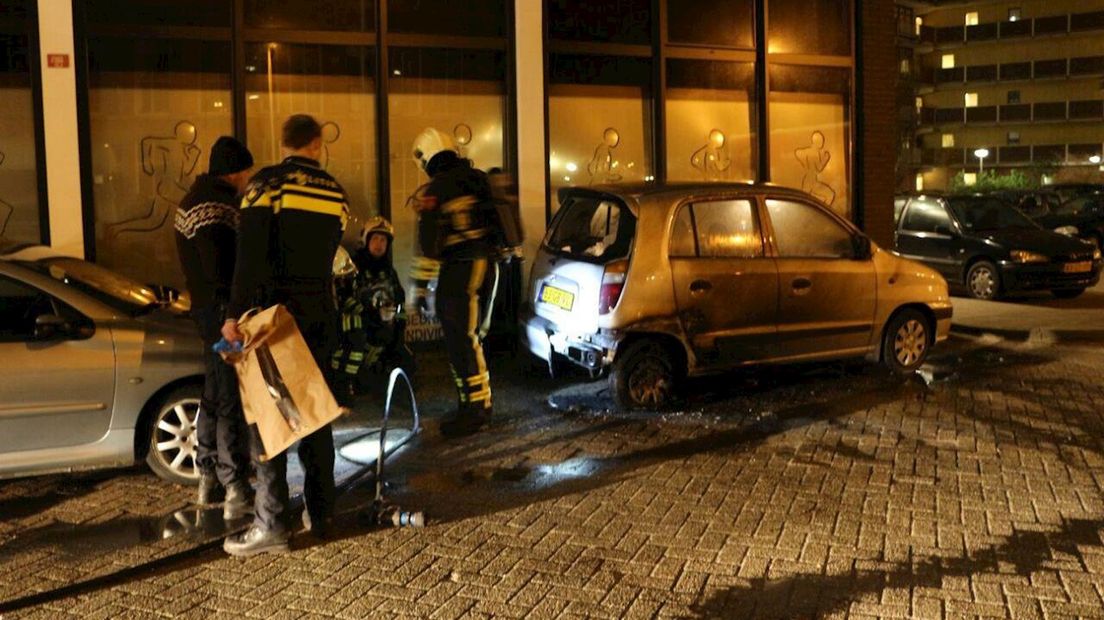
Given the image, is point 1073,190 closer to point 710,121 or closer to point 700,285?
point 710,121

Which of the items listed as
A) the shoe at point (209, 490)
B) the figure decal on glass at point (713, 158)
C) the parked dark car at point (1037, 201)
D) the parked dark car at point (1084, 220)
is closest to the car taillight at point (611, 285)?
the shoe at point (209, 490)

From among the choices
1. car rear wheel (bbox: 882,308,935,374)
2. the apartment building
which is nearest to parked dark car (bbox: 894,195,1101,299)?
car rear wheel (bbox: 882,308,935,374)

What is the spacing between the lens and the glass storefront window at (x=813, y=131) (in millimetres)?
12812

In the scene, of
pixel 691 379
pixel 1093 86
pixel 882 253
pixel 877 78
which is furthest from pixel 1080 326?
pixel 1093 86

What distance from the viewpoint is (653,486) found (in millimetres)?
6348

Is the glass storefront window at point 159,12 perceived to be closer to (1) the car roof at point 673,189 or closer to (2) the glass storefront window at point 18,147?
(2) the glass storefront window at point 18,147

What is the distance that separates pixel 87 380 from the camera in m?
6.11

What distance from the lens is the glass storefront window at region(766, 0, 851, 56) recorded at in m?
12.6

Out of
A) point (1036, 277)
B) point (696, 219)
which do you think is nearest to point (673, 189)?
point (696, 219)

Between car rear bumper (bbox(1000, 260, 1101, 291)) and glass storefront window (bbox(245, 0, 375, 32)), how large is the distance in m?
9.52

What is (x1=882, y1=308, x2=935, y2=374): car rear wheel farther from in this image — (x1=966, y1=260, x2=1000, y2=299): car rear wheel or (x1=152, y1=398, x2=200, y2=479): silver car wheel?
(x1=966, y1=260, x2=1000, y2=299): car rear wheel

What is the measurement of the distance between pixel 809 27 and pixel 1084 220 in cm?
1592

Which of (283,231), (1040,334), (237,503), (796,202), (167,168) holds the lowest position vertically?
(237,503)

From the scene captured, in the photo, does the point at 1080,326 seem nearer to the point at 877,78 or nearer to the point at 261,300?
the point at 877,78
